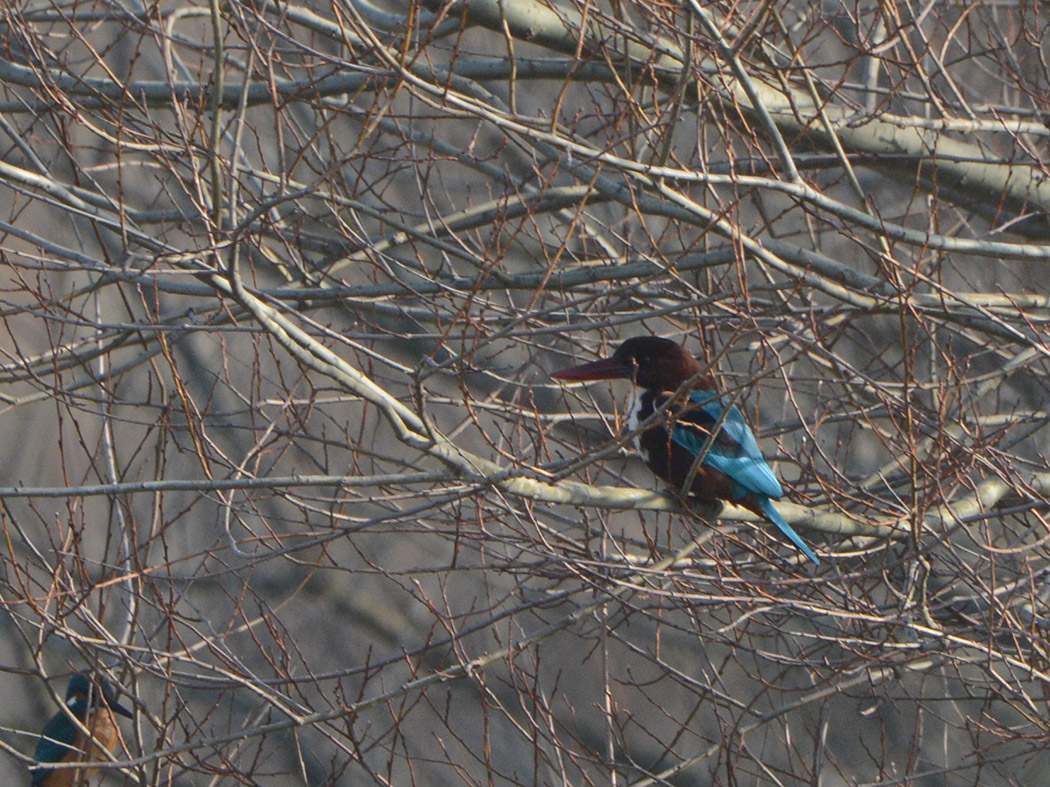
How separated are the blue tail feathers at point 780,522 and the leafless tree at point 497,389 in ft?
0.18

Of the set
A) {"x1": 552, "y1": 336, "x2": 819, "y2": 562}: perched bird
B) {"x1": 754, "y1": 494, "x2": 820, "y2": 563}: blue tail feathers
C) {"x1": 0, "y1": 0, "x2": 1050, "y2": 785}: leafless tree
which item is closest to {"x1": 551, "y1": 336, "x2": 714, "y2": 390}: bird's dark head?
{"x1": 552, "y1": 336, "x2": 819, "y2": 562}: perched bird

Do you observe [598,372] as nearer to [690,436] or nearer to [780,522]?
[690,436]

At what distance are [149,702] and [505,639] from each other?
158 cm

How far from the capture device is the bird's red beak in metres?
3.43

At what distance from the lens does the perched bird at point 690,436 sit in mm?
3213

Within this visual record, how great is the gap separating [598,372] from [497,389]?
29.4 inches

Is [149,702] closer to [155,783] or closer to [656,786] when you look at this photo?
[155,783]

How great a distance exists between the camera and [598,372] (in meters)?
3.45

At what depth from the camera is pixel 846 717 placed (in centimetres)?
570

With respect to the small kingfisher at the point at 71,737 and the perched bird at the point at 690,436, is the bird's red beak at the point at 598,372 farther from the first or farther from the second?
the small kingfisher at the point at 71,737

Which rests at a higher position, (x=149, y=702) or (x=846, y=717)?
(x=149, y=702)

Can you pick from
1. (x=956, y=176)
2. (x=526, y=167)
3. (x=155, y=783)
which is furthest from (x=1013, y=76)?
(x=155, y=783)

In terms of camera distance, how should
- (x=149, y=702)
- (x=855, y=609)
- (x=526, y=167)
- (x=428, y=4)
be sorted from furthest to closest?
(x=526, y=167) → (x=149, y=702) → (x=428, y=4) → (x=855, y=609)

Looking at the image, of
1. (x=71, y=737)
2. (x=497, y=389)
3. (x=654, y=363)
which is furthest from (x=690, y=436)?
(x=71, y=737)
